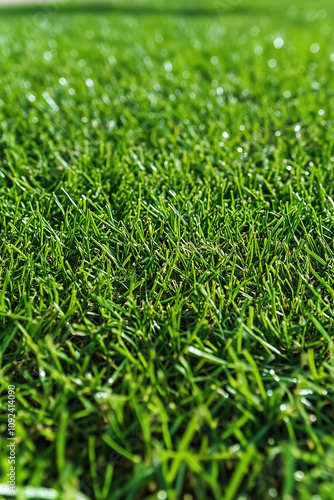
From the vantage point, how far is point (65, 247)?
1752 millimetres

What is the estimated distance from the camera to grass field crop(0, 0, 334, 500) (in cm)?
110

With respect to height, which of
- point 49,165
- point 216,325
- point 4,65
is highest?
point 4,65

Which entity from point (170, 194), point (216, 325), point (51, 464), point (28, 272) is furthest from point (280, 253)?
point (51, 464)

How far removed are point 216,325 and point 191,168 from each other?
1.03 meters

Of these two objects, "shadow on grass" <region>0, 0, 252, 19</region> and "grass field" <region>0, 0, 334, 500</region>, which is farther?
"shadow on grass" <region>0, 0, 252, 19</region>

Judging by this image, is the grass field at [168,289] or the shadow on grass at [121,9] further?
the shadow on grass at [121,9]

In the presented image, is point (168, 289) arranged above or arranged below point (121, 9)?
below

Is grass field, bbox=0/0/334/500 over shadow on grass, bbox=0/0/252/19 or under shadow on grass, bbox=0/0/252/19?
under

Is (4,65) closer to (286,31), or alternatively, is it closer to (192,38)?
(192,38)

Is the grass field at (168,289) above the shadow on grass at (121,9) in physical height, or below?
below

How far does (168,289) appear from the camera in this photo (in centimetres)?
161

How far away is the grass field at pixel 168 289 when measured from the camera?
3.62 feet

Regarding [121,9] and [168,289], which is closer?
[168,289]

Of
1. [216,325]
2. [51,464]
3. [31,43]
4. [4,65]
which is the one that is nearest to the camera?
[51,464]
